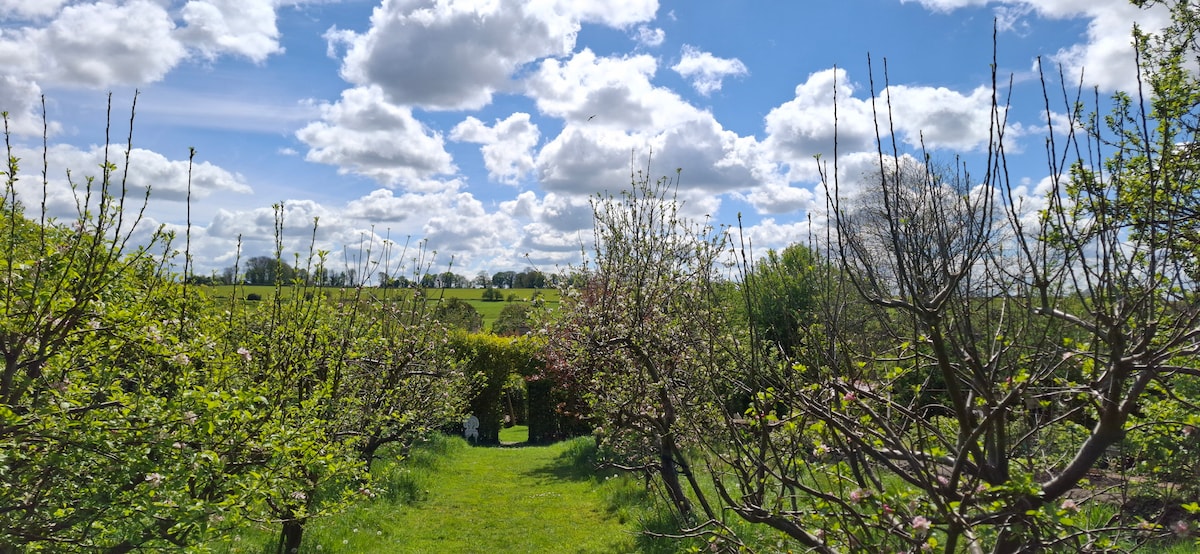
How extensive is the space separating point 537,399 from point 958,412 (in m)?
24.9

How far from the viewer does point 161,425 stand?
3984 millimetres

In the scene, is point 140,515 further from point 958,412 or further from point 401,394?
point 401,394

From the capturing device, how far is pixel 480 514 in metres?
12.4

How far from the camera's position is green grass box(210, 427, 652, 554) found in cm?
944

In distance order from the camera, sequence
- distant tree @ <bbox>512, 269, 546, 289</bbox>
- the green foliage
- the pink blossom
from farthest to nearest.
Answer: the green foliage
distant tree @ <bbox>512, 269, 546, 289</bbox>
the pink blossom

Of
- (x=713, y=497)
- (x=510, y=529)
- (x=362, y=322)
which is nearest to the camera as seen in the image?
(x=362, y=322)

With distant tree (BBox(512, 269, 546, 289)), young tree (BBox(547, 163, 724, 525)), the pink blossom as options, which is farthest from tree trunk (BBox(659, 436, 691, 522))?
the pink blossom

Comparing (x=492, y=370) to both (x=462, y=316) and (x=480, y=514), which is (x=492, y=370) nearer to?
(x=462, y=316)

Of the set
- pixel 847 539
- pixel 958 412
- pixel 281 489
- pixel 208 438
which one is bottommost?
pixel 281 489

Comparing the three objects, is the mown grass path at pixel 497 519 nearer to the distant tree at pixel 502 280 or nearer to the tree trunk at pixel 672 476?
the tree trunk at pixel 672 476

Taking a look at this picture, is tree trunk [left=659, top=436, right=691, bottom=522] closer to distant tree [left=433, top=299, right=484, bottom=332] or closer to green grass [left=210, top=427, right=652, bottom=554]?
green grass [left=210, top=427, right=652, bottom=554]

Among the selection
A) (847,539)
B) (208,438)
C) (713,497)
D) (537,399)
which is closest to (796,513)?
(847,539)

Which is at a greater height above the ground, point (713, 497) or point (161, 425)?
point (161, 425)

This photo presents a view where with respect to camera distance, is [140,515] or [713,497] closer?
[140,515]
